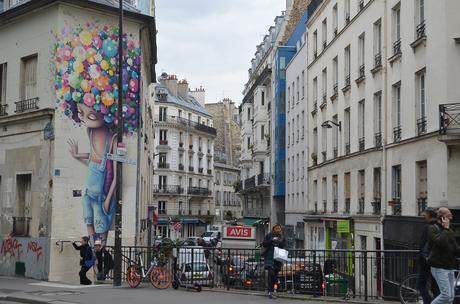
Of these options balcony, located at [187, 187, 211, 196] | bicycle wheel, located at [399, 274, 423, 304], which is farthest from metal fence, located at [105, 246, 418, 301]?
balcony, located at [187, 187, 211, 196]

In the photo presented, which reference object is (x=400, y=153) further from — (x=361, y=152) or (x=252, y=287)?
(x=252, y=287)

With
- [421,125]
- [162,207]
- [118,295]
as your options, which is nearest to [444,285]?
[118,295]

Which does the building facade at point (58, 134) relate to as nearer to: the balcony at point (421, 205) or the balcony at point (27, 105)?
the balcony at point (27, 105)

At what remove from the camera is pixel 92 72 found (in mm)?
21891

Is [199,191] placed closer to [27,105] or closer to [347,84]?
[347,84]

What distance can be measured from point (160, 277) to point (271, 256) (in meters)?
3.35

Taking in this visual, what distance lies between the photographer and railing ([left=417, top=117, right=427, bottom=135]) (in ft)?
74.9

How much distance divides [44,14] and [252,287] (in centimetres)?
1177

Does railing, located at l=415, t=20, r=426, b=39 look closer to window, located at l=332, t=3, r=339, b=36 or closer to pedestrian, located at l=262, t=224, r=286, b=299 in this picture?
pedestrian, located at l=262, t=224, r=286, b=299

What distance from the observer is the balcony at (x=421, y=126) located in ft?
75.0

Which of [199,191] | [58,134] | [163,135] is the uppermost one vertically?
[163,135]

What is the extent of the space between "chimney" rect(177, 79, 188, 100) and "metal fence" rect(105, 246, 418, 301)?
73.4 metres

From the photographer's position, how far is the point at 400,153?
82.7ft

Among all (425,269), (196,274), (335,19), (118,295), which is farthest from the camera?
(335,19)
